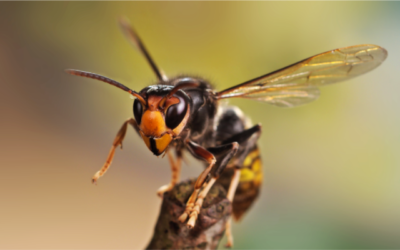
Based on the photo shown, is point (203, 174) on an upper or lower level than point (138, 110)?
lower

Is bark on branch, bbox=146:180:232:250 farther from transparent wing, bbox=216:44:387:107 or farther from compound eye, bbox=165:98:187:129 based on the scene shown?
transparent wing, bbox=216:44:387:107

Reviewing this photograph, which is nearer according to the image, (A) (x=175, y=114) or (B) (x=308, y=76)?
(A) (x=175, y=114)

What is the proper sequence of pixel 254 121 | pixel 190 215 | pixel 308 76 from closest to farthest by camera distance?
pixel 190 215
pixel 308 76
pixel 254 121

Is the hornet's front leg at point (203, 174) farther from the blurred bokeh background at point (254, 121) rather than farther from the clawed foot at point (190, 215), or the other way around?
the blurred bokeh background at point (254, 121)

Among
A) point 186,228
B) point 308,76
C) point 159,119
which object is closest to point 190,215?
point 186,228

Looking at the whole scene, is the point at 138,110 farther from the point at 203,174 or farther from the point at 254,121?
the point at 254,121

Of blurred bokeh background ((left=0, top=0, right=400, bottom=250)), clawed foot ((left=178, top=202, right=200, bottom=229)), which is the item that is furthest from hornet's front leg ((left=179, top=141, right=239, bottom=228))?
blurred bokeh background ((left=0, top=0, right=400, bottom=250))

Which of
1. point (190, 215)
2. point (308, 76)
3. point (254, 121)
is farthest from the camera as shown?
point (254, 121)
